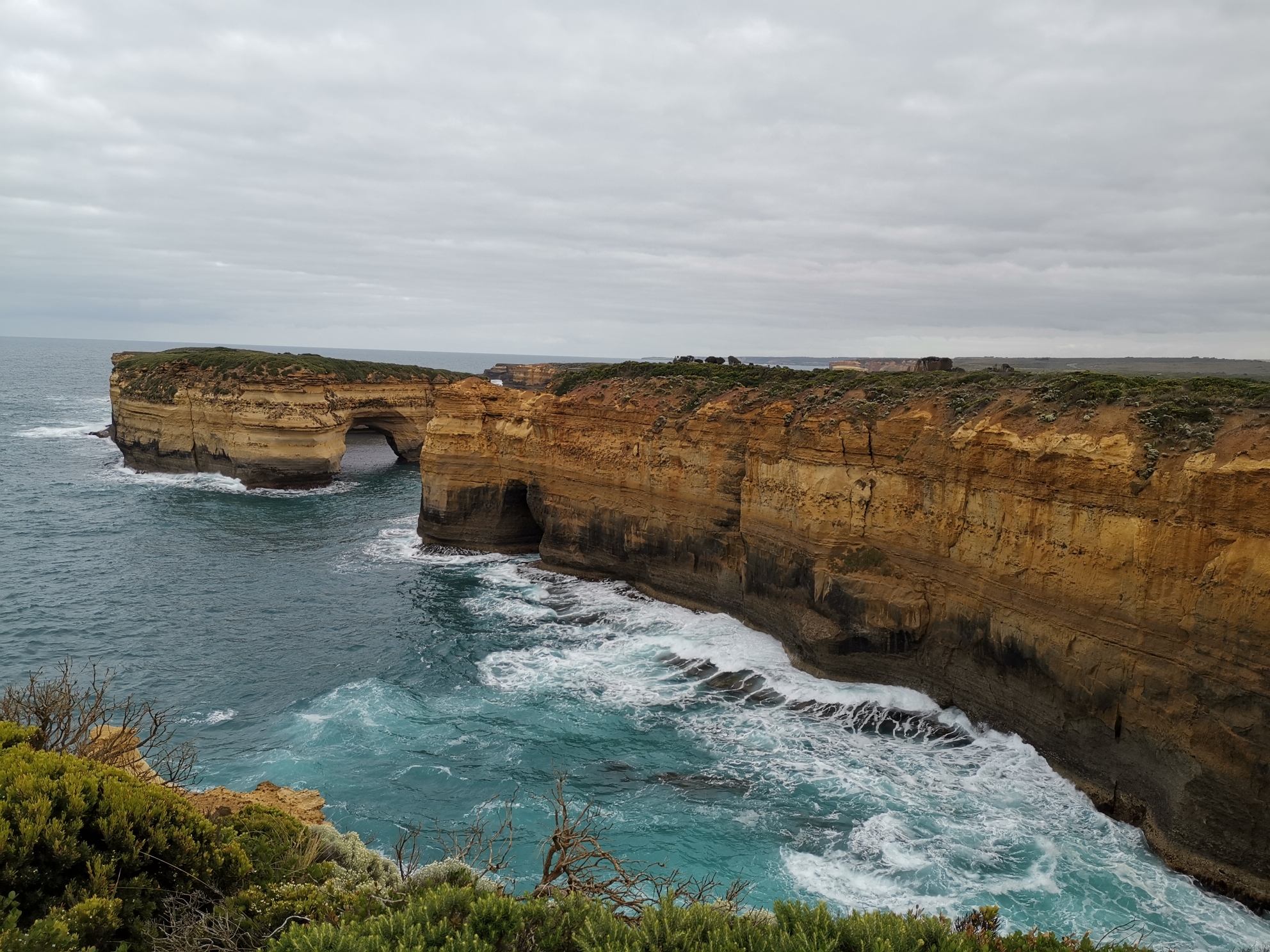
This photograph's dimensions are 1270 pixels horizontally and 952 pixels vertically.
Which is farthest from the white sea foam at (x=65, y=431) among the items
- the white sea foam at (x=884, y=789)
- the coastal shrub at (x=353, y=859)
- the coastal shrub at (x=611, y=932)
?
the coastal shrub at (x=611, y=932)

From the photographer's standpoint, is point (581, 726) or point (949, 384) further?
point (949, 384)

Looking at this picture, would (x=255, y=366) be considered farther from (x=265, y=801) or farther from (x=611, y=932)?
(x=611, y=932)

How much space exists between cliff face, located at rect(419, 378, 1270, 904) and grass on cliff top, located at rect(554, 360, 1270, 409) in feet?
1.42

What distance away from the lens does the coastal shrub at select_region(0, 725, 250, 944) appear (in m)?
7.05

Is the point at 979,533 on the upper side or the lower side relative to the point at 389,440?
upper

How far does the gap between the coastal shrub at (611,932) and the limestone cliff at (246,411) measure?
156 feet

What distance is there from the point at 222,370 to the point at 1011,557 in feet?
171

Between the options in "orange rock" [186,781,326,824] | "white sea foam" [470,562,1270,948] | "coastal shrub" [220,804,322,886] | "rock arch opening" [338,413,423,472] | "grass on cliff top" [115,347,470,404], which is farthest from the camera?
"rock arch opening" [338,413,423,472]

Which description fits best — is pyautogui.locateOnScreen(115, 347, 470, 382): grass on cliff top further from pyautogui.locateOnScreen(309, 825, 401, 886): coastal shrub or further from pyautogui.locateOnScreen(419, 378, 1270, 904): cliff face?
pyautogui.locateOnScreen(309, 825, 401, 886): coastal shrub

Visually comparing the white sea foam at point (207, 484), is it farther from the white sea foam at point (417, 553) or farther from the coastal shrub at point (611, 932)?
the coastal shrub at point (611, 932)

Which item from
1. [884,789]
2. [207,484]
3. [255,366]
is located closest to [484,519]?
[884,789]

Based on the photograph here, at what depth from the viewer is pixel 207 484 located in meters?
49.6

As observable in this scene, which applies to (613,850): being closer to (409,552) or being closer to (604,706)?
(604,706)

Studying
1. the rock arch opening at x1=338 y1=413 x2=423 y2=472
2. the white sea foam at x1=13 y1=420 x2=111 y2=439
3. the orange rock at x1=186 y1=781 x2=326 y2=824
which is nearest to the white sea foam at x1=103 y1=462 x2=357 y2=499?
the rock arch opening at x1=338 y1=413 x2=423 y2=472
